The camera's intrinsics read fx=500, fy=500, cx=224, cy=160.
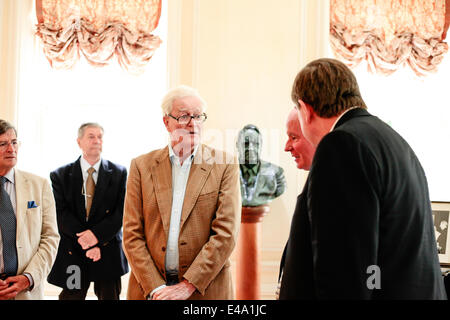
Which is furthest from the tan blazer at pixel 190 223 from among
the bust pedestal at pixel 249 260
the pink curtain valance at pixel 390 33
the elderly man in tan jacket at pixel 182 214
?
the pink curtain valance at pixel 390 33

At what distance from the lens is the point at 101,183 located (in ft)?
12.9

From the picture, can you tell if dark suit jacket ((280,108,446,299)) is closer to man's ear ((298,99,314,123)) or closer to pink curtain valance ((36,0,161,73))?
man's ear ((298,99,314,123))

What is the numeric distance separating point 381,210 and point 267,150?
3832 millimetres

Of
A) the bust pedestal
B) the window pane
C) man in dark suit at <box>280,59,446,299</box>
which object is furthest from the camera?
the window pane

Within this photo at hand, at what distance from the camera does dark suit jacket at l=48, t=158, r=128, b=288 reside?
3.84m

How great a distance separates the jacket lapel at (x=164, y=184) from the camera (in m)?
2.50

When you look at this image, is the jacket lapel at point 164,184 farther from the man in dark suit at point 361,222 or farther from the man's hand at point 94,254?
the man's hand at point 94,254

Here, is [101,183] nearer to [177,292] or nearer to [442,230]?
[177,292]

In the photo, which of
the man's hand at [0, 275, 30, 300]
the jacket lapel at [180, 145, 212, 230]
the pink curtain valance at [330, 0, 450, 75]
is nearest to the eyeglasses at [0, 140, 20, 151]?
the man's hand at [0, 275, 30, 300]

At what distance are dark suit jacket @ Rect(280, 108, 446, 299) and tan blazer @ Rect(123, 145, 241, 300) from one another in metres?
1.07

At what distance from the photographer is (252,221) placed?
433 centimetres

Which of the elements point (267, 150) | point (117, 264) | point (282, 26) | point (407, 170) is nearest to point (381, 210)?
point (407, 170)

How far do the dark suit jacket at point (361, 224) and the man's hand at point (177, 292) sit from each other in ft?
3.36
